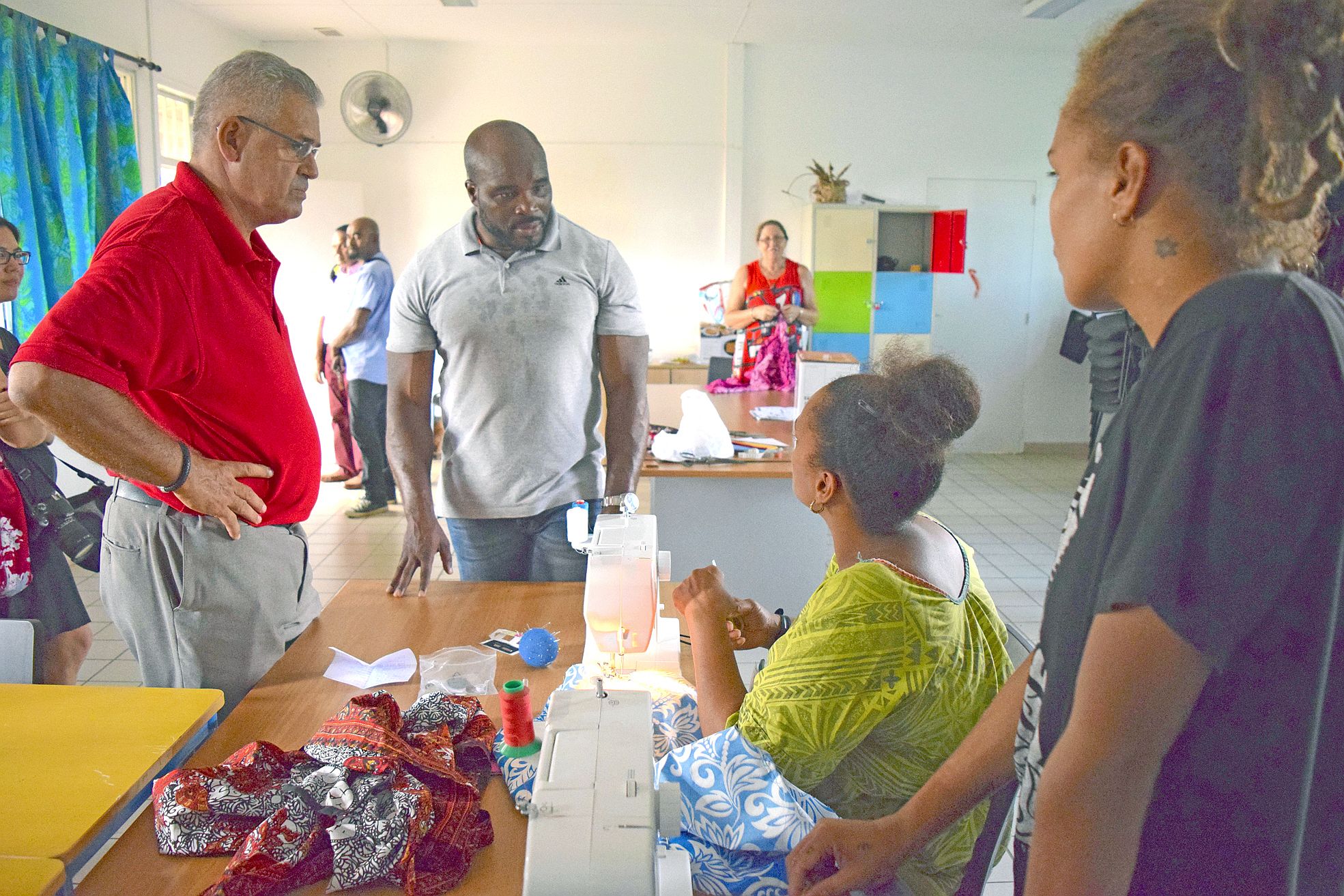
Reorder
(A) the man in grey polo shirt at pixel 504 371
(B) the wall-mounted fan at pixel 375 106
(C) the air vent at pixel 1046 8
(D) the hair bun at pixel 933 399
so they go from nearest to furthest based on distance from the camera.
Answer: (D) the hair bun at pixel 933 399
(A) the man in grey polo shirt at pixel 504 371
(C) the air vent at pixel 1046 8
(B) the wall-mounted fan at pixel 375 106

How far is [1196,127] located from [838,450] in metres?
0.77

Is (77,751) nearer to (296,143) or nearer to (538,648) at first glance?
(538,648)

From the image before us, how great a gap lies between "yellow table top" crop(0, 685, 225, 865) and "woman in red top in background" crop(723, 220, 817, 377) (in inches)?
146

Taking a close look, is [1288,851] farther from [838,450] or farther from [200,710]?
[200,710]

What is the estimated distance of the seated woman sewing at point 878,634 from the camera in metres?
1.16

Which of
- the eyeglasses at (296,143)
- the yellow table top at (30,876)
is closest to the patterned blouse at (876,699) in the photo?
the yellow table top at (30,876)

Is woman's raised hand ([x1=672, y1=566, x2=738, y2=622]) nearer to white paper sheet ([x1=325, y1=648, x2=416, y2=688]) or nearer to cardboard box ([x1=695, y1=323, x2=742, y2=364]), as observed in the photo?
white paper sheet ([x1=325, y1=648, x2=416, y2=688])

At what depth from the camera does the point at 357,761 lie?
1.12m

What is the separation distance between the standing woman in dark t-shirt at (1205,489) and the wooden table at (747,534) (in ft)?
8.17

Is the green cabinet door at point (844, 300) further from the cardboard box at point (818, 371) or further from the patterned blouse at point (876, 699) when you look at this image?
the patterned blouse at point (876, 699)

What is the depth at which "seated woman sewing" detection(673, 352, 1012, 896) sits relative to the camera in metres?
1.16

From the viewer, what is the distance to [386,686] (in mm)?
1552

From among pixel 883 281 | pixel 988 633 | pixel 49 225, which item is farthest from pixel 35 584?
pixel 883 281

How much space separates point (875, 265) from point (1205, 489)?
6396mm
